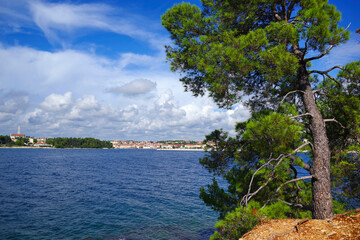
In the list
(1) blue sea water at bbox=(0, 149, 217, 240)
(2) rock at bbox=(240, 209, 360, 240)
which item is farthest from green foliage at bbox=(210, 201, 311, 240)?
(1) blue sea water at bbox=(0, 149, 217, 240)

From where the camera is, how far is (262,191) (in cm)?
766

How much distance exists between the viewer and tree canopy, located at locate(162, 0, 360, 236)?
6.13 metres

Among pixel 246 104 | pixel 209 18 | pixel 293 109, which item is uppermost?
pixel 209 18

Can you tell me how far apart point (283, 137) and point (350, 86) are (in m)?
3.19

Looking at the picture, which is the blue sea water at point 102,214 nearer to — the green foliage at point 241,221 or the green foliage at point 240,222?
the green foliage at point 241,221

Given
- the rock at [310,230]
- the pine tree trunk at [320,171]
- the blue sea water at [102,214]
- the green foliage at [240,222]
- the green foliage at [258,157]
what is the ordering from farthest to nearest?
the blue sea water at [102,214], the pine tree trunk at [320,171], the green foliage at [240,222], the green foliage at [258,157], the rock at [310,230]

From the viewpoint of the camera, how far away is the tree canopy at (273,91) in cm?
613

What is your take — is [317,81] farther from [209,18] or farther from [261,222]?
[261,222]

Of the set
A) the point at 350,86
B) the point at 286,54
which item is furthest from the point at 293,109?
the point at 350,86

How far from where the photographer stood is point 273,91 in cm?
826

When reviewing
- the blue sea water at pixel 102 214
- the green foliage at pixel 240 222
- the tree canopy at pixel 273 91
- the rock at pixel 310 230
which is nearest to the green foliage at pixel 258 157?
the tree canopy at pixel 273 91

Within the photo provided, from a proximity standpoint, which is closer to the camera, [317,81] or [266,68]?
[266,68]

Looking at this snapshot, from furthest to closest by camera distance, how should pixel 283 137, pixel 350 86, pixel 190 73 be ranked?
pixel 190 73 → pixel 350 86 → pixel 283 137

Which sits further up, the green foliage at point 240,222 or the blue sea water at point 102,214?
the green foliage at point 240,222
